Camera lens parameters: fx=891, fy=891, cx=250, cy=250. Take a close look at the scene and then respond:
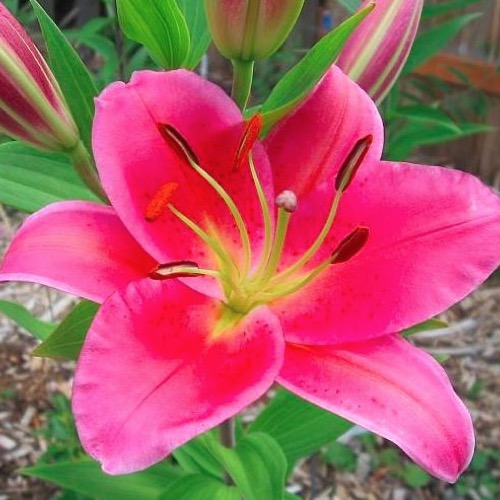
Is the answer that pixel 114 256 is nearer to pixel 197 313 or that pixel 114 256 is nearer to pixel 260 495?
pixel 197 313

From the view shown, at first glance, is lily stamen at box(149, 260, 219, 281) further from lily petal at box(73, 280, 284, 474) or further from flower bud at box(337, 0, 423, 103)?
flower bud at box(337, 0, 423, 103)

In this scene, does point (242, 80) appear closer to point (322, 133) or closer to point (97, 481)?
point (322, 133)

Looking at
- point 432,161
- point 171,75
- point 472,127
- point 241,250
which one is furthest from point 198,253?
point 432,161

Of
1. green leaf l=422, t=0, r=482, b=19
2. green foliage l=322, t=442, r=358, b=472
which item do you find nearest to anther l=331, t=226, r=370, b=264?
green leaf l=422, t=0, r=482, b=19

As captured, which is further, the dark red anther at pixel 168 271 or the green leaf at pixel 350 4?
the green leaf at pixel 350 4

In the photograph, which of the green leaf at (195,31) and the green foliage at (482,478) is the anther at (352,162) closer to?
the green leaf at (195,31)

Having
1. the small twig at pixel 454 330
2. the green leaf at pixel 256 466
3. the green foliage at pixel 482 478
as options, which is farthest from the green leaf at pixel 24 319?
the small twig at pixel 454 330
